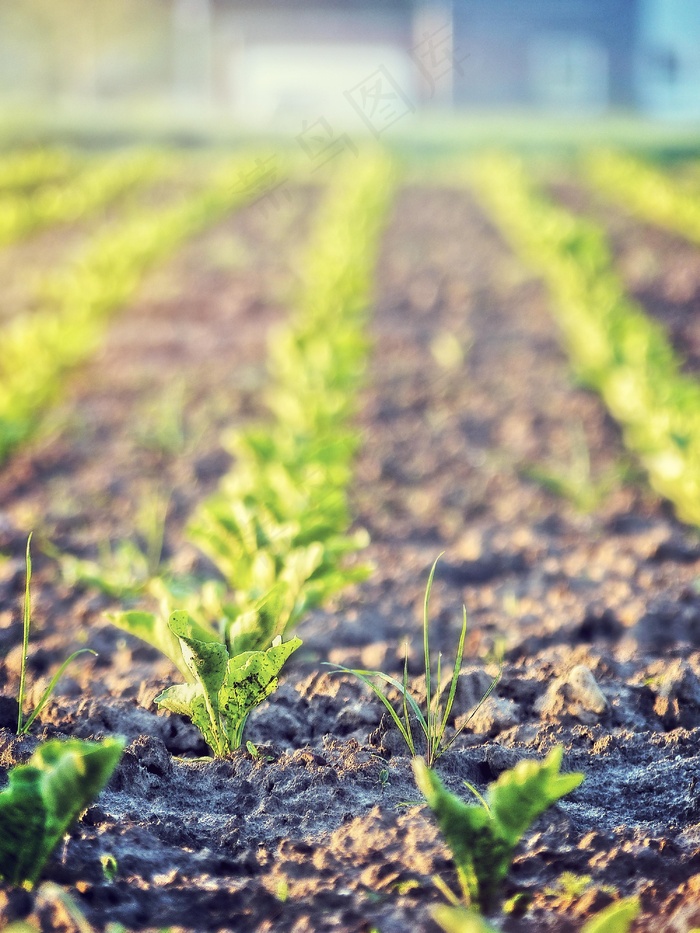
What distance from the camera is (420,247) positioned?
1043cm

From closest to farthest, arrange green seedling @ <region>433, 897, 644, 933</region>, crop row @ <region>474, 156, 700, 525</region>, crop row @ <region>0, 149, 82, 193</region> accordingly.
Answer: green seedling @ <region>433, 897, 644, 933</region> → crop row @ <region>474, 156, 700, 525</region> → crop row @ <region>0, 149, 82, 193</region>

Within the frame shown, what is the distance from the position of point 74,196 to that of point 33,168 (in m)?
3.11

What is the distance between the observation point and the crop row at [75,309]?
4.50 meters

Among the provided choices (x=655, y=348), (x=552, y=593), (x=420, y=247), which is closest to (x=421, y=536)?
(x=552, y=593)

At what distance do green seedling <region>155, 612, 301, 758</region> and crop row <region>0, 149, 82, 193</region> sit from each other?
13.8 metres

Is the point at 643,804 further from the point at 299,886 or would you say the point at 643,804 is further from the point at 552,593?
the point at 552,593

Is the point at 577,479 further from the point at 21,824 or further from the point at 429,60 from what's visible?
the point at 429,60

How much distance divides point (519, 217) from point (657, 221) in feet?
6.37

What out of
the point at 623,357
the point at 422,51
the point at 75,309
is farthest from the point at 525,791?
the point at 422,51

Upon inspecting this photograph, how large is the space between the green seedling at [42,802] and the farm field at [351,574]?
47 mm

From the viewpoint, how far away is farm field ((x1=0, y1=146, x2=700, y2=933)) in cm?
156

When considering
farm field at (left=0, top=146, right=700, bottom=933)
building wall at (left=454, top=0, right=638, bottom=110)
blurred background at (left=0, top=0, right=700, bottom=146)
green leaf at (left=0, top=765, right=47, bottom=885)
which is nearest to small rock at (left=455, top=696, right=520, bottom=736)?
farm field at (left=0, top=146, right=700, bottom=933)

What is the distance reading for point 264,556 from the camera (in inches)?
92.7

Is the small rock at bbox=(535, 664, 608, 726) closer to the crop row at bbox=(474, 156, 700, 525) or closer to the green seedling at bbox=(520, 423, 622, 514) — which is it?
the crop row at bbox=(474, 156, 700, 525)
